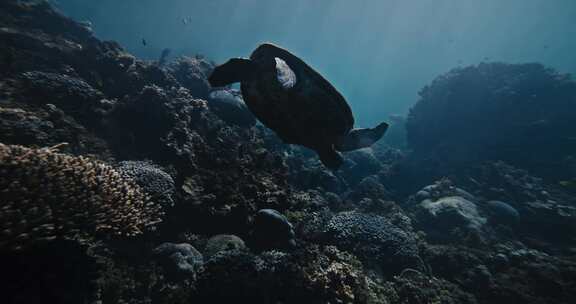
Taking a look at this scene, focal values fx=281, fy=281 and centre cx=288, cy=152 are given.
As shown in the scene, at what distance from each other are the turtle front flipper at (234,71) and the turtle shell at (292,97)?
104mm

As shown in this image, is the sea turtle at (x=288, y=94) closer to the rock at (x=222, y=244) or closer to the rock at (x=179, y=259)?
the rock at (x=222, y=244)

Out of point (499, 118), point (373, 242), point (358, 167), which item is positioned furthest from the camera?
point (499, 118)

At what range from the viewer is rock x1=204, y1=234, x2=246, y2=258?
17.0 ft

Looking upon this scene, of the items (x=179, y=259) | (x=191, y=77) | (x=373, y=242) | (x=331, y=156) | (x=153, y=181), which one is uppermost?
A: (x=191, y=77)

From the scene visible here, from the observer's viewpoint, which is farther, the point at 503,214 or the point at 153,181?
the point at 503,214

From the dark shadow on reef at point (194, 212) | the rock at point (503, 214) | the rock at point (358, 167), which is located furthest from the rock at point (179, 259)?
the rock at point (503, 214)

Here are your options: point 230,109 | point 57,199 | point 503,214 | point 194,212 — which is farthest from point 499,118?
point 57,199

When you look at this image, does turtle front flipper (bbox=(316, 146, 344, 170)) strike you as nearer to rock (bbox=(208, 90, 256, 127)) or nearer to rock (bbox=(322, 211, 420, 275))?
rock (bbox=(322, 211, 420, 275))

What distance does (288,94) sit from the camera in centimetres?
427

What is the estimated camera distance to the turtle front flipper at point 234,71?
14.2ft

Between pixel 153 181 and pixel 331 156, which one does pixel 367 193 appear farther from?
pixel 153 181

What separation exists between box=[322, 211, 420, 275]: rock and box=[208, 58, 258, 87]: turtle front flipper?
430cm

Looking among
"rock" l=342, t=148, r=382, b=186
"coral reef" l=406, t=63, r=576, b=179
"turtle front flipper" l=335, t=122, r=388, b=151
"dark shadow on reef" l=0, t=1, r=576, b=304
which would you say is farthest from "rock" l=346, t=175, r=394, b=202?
"turtle front flipper" l=335, t=122, r=388, b=151

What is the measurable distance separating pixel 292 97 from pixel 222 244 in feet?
10.1
